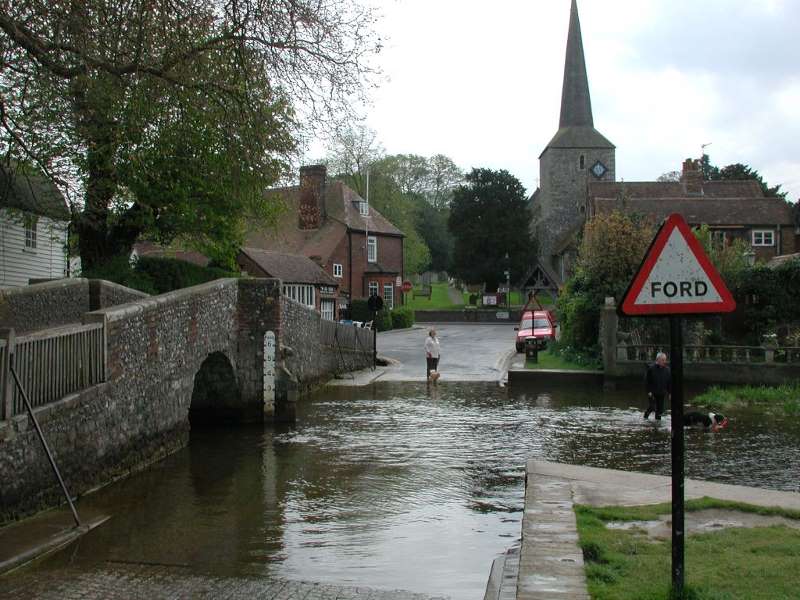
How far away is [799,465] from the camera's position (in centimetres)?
1332

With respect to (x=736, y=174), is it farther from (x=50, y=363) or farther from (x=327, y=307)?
(x=50, y=363)

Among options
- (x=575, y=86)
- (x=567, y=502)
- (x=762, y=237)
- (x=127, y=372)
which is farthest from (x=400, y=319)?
(x=567, y=502)

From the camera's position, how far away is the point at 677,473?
227 inches

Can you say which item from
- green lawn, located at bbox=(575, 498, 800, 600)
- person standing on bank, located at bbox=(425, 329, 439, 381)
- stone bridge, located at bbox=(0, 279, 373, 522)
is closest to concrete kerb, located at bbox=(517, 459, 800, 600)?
green lawn, located at bbox=(575, 498, 800, 600)

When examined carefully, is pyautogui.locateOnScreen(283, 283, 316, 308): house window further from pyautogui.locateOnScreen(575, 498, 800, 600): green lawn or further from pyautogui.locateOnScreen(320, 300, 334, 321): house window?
pyautogui.locateOnScreen(575, 498, 800, 600): green lawn

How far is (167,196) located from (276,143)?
10.4 meters

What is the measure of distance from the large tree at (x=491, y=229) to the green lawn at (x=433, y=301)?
171 inches

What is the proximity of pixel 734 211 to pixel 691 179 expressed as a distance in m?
8.44

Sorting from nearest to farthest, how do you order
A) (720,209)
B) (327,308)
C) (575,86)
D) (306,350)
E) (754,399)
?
(754,399)
(306,350)
(327,308)
(720,209)
(575,86)

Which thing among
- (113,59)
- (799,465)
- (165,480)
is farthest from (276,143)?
(799,465)

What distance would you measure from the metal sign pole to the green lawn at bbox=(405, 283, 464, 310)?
71.1m

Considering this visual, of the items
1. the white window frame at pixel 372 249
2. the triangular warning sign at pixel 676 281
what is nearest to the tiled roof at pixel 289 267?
the white window frame at pixel 372 249

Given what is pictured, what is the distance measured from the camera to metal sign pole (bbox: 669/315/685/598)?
18.6ft

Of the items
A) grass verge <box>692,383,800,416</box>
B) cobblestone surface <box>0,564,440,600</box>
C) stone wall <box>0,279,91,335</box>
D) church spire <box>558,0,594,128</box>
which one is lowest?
grass verge <box>692,383,800,416</box>
